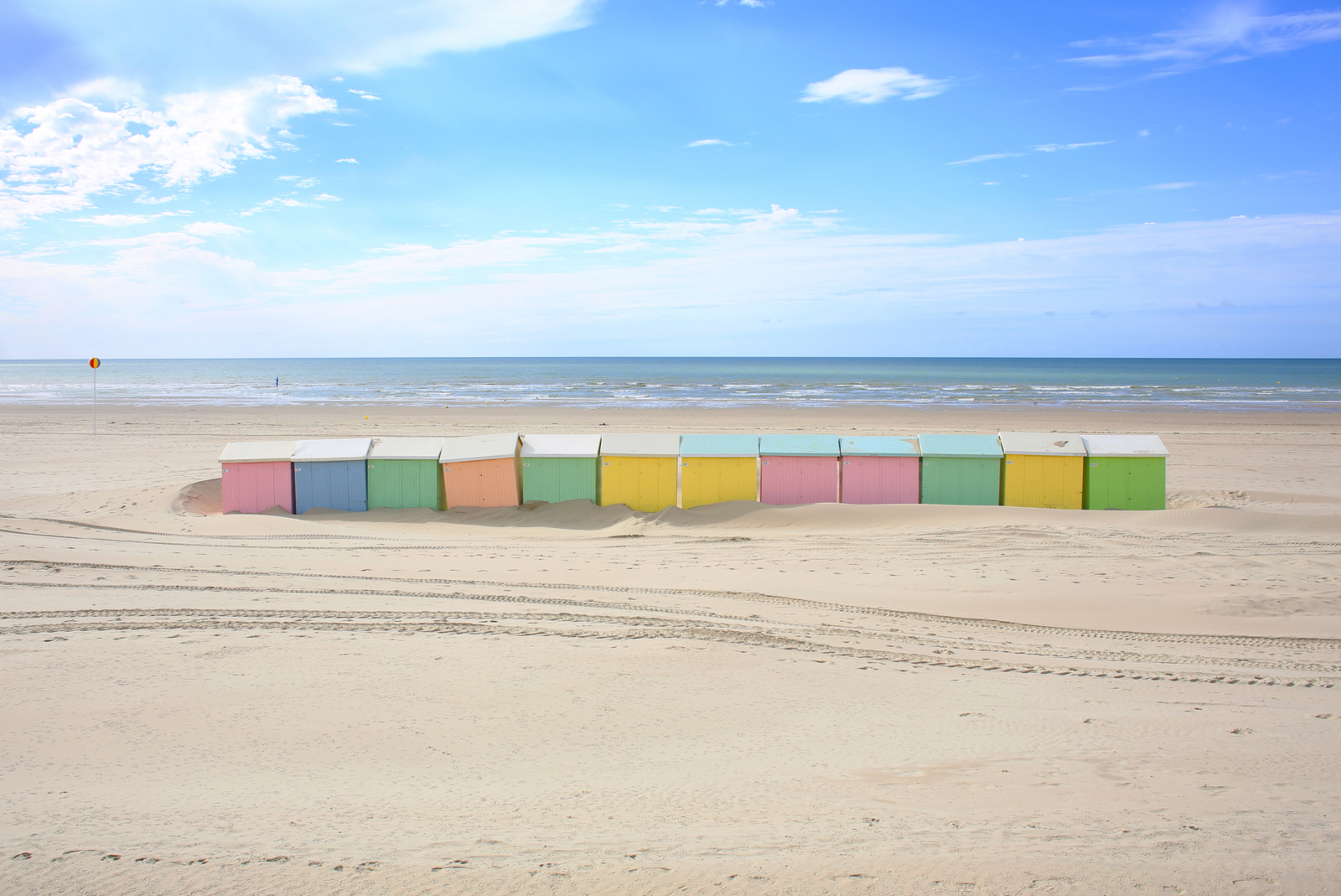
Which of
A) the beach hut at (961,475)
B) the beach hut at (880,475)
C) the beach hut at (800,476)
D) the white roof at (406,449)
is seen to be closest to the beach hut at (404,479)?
the white roof at (406,449)

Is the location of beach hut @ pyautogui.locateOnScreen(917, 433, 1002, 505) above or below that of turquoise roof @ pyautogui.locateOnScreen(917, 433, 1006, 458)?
below

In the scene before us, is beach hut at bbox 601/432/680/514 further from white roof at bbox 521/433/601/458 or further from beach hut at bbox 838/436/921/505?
beach hut at bbox 838/436/921/505

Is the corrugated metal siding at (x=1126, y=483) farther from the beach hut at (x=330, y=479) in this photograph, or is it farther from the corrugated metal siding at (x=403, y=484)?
the beach hut at (x=330, y=479)

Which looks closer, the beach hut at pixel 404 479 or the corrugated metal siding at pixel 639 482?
the corrugated metal siding at pixel 639 482

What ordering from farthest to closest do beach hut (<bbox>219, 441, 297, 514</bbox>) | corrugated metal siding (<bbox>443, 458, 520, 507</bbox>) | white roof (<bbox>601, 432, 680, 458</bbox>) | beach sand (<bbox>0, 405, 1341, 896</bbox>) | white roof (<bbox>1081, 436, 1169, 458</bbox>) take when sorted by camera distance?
1. corrugated metal siding (<bbox>443, 458, 520, 507</bbox>)
2. beach hut (<bbox>219, 441, 297, 514</bbox>)
3. white roof (<bbox>601, 432, 680, 458</bbox>)
4. white roof (<bbox>1081, 436, 1169, 458</bbox>)
5. beach sand (<bbox>0, 405, 1341, 896</bbox>)

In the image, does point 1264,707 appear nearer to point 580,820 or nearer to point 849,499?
point 580,820

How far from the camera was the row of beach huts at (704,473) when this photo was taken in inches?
474

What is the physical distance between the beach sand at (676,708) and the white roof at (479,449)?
145 centimetres

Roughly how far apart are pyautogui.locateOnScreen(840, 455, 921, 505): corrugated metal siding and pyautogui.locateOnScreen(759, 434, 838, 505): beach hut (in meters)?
0.21

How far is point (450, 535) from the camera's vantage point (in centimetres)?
1104

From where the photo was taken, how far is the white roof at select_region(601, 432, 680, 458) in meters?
12.1

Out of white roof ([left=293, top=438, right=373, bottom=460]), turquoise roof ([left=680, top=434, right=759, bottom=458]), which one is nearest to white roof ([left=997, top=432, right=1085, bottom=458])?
turquoise roof ([left=680, top=434, right=759, bottom=458])

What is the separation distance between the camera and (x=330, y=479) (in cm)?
1228

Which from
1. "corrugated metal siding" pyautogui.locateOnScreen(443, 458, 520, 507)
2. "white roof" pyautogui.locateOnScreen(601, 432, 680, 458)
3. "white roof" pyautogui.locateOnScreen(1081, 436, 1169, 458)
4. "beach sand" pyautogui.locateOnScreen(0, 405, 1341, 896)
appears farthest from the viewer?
"corrugated metal siding" pyautogui.locateOnScreen(443, 458, 520, 507)
